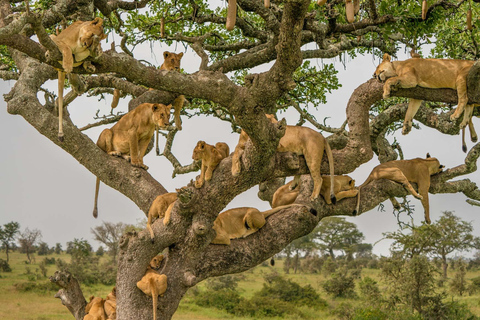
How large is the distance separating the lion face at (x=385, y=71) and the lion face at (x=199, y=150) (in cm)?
238

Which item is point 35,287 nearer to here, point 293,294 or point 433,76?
point 293,294

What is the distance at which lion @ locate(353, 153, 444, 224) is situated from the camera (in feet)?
24.5

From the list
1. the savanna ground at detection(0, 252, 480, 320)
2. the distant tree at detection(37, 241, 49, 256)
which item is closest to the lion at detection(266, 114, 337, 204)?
the savanna ground at detection(0, 252, 480, 320)

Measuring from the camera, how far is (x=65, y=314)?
1688cm

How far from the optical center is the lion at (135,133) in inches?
274

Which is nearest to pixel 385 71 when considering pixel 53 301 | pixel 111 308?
pixel 111 308

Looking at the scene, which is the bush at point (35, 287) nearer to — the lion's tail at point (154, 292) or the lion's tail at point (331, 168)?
the lion's tail at point (154, 292)

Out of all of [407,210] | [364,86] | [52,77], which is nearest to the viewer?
[364,86]

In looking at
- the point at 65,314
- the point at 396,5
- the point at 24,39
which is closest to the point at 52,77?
the point at 24,39

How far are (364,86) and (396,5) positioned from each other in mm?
1588

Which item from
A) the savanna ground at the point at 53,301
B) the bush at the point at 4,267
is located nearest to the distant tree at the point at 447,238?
the savanna ground at the point at 53,301

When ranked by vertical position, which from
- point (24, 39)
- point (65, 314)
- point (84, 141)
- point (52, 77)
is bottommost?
point (65, 314)

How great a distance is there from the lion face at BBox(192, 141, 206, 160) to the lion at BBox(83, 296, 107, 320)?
7.22 ft

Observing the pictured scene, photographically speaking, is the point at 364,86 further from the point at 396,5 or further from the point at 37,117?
the point at 37,117
